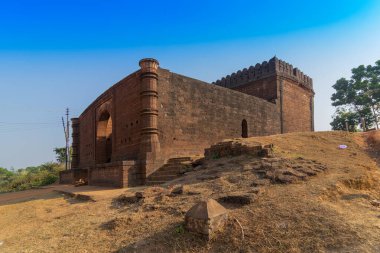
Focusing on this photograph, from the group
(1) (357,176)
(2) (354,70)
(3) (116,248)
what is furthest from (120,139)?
(2) (354,70)

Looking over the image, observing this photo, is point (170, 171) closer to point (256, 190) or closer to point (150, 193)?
point (150, 193)

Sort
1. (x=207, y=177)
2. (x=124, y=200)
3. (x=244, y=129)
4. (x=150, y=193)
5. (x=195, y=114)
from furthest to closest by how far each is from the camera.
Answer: (x=244, y=129) < (x=195, y=114) < (x=207, y=177) < (x=124, y=200) < (x=150, y=193)

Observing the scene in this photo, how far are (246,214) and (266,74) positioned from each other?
50.6 feet

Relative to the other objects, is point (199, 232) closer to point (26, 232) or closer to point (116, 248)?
point (116, 248)

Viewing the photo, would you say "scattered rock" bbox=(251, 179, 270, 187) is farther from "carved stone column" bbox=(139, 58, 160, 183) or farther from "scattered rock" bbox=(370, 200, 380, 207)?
"carved stone column" bbox=(139, 58, 160, 183)

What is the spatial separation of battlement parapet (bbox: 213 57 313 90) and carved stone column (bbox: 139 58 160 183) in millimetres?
10438

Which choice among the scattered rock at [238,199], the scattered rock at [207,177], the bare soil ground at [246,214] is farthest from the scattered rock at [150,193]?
the scattered rock at [238,199]

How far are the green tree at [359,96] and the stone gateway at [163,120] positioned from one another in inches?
395

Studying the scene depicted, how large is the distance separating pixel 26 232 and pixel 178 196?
10.1 feet

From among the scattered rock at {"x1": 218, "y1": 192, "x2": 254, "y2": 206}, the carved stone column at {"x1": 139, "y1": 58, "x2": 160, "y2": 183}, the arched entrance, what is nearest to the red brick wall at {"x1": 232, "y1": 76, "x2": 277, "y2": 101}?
the arched entrance

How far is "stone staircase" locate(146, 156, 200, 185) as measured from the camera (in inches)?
344

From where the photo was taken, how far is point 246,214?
13.7 feet

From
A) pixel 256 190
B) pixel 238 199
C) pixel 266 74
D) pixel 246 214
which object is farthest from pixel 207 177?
pixel 266 74

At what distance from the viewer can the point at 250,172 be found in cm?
621
